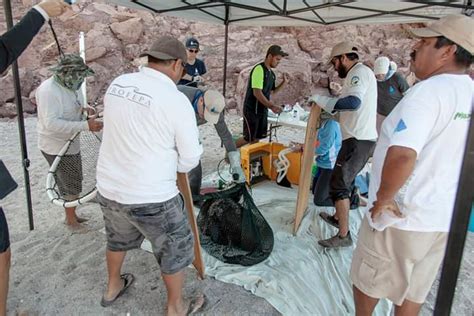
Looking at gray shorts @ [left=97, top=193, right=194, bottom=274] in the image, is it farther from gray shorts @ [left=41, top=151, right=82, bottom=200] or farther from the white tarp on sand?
gray shorts @ [left=41, top=151, right=82, bottom=200]

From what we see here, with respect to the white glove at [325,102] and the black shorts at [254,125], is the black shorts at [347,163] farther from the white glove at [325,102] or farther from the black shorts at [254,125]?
the black shorts at [254,125]

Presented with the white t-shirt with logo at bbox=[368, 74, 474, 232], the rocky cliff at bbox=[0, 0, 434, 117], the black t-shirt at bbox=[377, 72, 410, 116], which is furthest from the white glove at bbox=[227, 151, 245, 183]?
the rocky cliff at bbox=[0, 0, 434, 117]

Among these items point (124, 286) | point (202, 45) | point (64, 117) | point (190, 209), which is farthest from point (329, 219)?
point (202, 45)

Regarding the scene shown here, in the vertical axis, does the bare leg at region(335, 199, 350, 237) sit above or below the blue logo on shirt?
below

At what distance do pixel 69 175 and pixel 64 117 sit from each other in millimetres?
447

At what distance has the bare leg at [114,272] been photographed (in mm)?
2018

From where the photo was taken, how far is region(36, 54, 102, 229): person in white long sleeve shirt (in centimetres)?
248

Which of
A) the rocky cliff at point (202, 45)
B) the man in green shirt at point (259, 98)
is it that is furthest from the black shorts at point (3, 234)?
the rocky cliff at point (202, 45)

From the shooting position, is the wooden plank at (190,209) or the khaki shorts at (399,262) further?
the wooden plank at (190,209)

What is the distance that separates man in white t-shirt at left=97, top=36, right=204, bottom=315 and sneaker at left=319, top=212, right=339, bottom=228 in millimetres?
1768

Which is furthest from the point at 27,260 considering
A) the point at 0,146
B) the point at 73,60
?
the point at 0,146

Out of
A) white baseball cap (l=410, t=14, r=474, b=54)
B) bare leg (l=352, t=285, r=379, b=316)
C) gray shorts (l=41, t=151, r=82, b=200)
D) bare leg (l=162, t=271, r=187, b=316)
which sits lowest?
bare leg (l=162, t=271, r=187, b=316)

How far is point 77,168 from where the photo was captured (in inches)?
108

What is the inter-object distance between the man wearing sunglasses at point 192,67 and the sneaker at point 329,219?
225 cm
